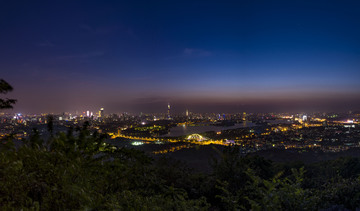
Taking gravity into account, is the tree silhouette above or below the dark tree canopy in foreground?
above

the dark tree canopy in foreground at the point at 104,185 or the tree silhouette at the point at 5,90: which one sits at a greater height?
the tree silhouette at the point at 5,90

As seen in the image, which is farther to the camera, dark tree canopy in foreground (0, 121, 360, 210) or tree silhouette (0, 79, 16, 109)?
tree silhouette (0, 79, 16, 109)

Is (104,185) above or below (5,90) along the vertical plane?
below

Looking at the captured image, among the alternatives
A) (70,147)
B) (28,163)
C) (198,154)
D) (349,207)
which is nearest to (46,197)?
(28,163)

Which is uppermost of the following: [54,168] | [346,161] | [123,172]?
[54,168]

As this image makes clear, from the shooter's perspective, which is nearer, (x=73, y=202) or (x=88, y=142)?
(x=73, y=202)

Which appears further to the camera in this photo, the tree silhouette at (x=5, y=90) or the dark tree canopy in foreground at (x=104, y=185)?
the tree silhouette at (x=5, y=90)

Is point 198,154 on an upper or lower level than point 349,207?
lower

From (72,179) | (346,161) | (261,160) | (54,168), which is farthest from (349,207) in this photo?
(346,161)

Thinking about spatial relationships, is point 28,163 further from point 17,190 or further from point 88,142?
point 88,142

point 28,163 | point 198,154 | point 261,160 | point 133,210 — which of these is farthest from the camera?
point 198,154

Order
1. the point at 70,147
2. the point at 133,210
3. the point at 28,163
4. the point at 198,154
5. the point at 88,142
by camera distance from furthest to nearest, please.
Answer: the point at 198,154 → the point at 88,142 → the point at 70,147 → the point at 28,163 → the point at 133,210
